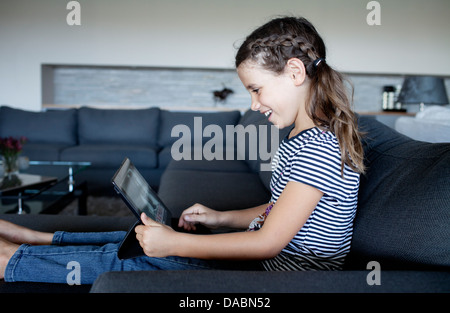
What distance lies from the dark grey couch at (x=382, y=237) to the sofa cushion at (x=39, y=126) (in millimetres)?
2527

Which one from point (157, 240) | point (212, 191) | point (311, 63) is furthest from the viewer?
point (212, 191)

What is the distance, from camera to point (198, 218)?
3.19ft

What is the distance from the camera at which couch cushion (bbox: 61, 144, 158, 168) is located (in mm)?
2934

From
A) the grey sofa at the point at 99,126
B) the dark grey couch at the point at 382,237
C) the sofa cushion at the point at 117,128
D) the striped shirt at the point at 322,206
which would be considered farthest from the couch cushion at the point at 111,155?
the striped shirt at the point at 322,206

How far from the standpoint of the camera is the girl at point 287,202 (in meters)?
0.70

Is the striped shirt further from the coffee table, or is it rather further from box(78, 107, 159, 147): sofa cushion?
box(78, 107, 159, 147): sofa cushion

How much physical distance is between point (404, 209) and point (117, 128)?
10.2 ft

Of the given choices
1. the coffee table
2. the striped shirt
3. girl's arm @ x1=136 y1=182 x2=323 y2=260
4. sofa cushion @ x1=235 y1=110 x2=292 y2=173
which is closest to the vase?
the coffee table

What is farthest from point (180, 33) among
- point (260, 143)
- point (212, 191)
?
point (212, 191)

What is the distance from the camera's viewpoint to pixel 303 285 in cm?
54

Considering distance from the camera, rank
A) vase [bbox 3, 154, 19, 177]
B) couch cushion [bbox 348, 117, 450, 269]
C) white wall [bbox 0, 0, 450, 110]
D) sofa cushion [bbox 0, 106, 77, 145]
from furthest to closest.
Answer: white wall [bbox 0, 0, 450, 110]
sofa cushion [bbox 0, 106, 77, 145]
vase [bbox 3, 154, 19, 177]
couch cushion [bbox 348, 117, 450, 269]

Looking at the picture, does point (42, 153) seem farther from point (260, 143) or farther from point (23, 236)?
point (23, 236)

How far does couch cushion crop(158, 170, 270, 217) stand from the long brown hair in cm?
74

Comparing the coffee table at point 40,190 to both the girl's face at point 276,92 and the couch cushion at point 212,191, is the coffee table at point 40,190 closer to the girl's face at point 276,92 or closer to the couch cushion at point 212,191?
the couch cushion at point 212,191
